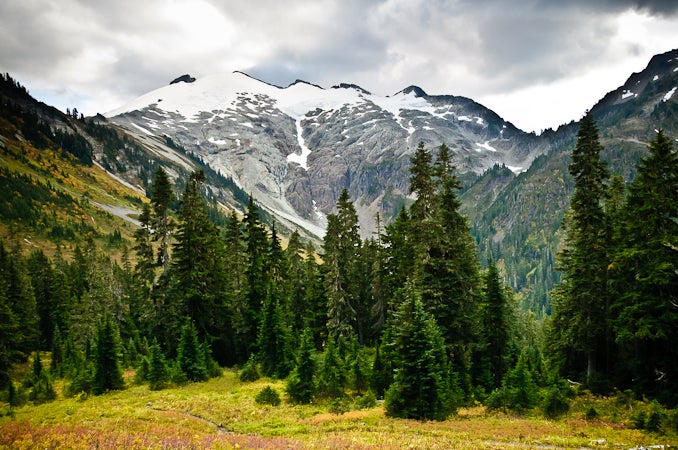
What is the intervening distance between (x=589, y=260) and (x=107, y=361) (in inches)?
1374

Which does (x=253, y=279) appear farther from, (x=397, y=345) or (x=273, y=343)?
(x=397, y=345)

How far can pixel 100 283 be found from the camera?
185ft

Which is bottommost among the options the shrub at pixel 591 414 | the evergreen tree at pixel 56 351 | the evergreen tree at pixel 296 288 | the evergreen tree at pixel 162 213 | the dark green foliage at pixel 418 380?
the evergreen tree at pixel 56 351

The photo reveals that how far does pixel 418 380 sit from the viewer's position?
21531 millimetres

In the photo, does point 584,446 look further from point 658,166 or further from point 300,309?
point 300,309

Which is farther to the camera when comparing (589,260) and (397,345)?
(589,260)

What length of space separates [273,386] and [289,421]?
931cm

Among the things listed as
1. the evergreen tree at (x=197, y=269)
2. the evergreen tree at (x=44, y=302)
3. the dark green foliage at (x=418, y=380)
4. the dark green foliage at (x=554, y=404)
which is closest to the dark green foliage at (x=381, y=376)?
the dark green foliage at (x=418, y=380)

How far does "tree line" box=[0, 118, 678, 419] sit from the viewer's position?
74.2 feet

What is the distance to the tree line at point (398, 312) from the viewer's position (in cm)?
2262

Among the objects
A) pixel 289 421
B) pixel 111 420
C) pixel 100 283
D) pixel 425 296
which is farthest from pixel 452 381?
pixel 100 283

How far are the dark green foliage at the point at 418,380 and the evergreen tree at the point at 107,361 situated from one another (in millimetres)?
20532

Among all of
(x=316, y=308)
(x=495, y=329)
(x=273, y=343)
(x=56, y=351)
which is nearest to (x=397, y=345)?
(x=495, y=329)

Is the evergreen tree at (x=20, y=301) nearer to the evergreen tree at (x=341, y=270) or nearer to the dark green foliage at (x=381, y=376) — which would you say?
the evergreen tree at (x=341, y=270)
